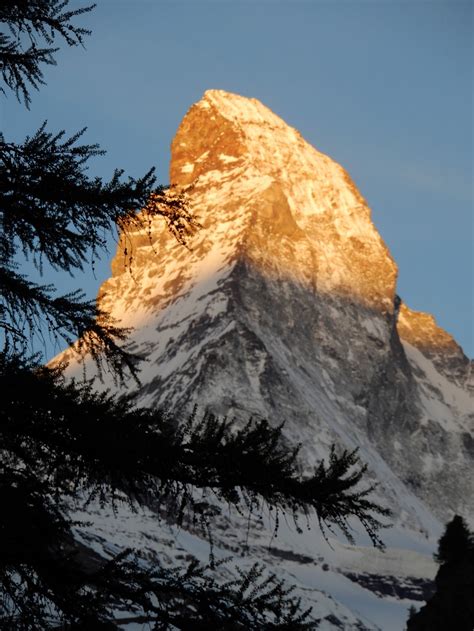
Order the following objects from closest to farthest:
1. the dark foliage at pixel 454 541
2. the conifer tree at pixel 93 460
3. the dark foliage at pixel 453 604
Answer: the conifer tree at pixel 93 460 < the dark foliage at pixel 453 604 < the dark foliage at pixel 454 541

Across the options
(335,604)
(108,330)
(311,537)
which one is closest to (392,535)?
(311,537)

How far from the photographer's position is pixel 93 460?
849 centimetres

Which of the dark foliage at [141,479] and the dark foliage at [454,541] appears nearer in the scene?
the dark foliage at [141,479]

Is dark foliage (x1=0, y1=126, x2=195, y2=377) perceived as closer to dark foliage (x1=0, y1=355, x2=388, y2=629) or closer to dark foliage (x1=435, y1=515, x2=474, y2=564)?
dark foliage (x1=0, y1=355, x2=388, y2=629)

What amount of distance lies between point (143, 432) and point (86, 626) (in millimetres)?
1574

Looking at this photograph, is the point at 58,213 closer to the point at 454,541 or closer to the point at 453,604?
the point at 453,604

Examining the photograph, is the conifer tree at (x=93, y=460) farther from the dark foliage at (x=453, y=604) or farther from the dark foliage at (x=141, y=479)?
the dark foliage at (x=453, y=604)

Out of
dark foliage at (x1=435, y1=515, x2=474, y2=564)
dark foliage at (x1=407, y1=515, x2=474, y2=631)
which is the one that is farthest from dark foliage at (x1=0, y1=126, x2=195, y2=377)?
dark foliage at (x1=435, y1=515, x2=474, y2=564)

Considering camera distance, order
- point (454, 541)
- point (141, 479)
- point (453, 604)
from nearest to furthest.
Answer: point (141, 479), point (453, 604), point (454, 541)

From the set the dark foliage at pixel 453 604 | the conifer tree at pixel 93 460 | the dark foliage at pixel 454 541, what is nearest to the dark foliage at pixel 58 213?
the conifer tree at pixel 93 460

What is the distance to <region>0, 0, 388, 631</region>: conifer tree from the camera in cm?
775

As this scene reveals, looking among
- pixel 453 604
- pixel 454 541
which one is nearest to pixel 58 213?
pixel 453 604

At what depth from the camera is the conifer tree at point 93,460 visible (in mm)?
7746

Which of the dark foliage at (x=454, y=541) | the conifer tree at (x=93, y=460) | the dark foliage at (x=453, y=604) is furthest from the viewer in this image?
the dark foliage at (x=454, y=541)
